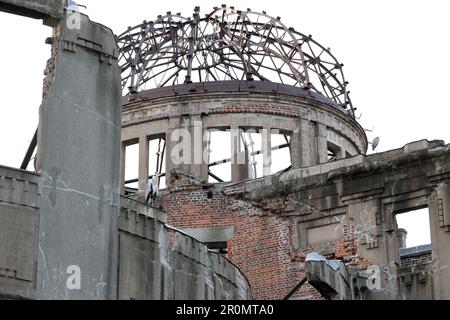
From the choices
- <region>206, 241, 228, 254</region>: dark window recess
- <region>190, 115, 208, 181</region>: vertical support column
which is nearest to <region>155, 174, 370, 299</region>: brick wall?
<region>206, 241, 228, 254</region>: dark window recess

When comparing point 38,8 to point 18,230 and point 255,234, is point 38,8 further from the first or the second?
point 255,234

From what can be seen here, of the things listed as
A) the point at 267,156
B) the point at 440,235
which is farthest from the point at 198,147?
the point at 440,235

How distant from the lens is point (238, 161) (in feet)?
111

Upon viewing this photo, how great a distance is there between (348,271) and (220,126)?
8367mm

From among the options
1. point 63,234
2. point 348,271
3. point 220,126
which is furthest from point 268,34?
point 63,234

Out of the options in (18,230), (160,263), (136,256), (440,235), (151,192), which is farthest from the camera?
(151,192)

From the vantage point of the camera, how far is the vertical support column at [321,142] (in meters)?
34.5

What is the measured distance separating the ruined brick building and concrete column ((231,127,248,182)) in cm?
7

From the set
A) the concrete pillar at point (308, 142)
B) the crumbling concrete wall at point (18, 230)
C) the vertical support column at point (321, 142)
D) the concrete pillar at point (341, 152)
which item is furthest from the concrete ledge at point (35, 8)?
the concrete pillar at point (341, 152)

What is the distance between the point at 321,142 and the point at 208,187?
4504 millimetres

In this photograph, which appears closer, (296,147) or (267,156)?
(267,156)

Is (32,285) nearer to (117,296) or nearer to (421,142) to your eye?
(117,296)

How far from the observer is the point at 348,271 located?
2697 cm

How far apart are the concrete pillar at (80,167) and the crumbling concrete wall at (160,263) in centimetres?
36
